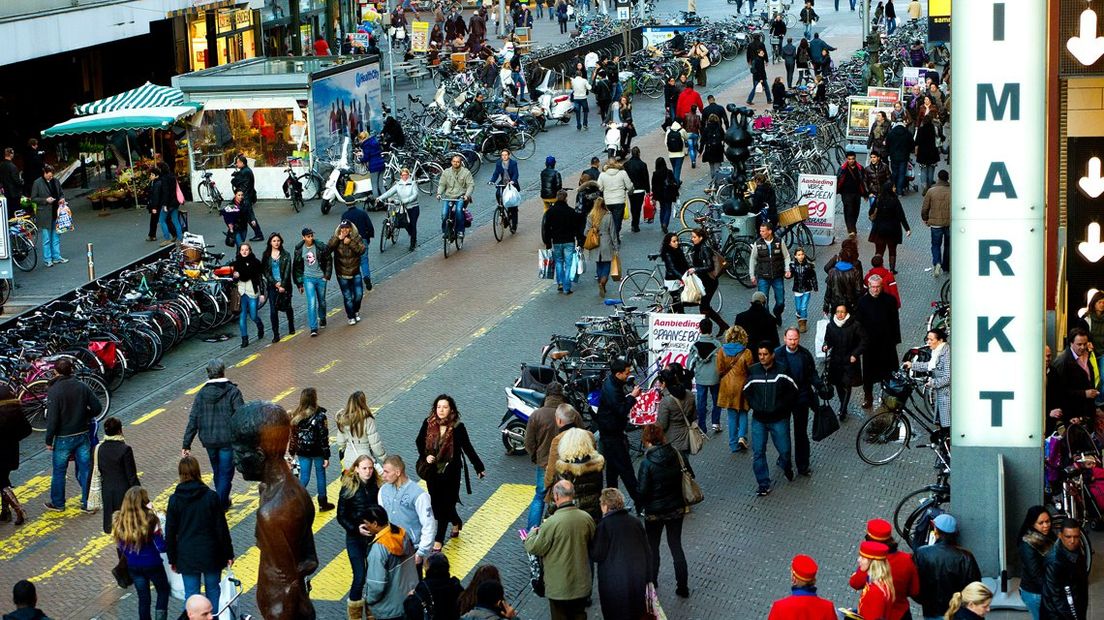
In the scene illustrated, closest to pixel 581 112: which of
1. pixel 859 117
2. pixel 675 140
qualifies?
pixel 859 117

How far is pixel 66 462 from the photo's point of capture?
15.3m

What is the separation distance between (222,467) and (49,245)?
13.2 meters

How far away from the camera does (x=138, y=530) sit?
39.0ft

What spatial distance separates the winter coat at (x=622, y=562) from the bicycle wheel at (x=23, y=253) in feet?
56.7

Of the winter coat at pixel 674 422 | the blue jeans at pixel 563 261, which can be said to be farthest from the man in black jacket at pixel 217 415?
the blue jeans at pixel 563 261

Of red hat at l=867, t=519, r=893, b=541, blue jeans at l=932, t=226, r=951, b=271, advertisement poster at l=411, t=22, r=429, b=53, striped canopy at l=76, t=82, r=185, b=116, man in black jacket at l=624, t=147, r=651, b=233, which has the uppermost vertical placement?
advertisement poster at l=411, t=22, r=429, b=53

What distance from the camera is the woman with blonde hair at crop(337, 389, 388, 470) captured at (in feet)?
45.6

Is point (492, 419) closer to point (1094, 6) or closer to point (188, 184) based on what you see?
point (1094, 6)

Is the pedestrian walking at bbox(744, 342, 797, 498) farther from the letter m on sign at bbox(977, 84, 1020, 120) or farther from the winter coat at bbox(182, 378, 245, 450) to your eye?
the winter coat at bbox(182, 378, 245, 450)

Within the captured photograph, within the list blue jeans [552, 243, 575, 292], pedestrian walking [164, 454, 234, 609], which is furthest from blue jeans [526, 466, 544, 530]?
blue jeans [552, 243, 575, 292]

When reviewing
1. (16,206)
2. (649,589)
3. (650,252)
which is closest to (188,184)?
(16,206)

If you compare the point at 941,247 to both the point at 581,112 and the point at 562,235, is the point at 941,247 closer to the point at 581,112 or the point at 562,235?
the point at 562,235

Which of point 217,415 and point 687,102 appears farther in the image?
point 687,102

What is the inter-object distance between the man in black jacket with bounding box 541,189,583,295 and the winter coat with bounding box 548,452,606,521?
1042 centimetres
